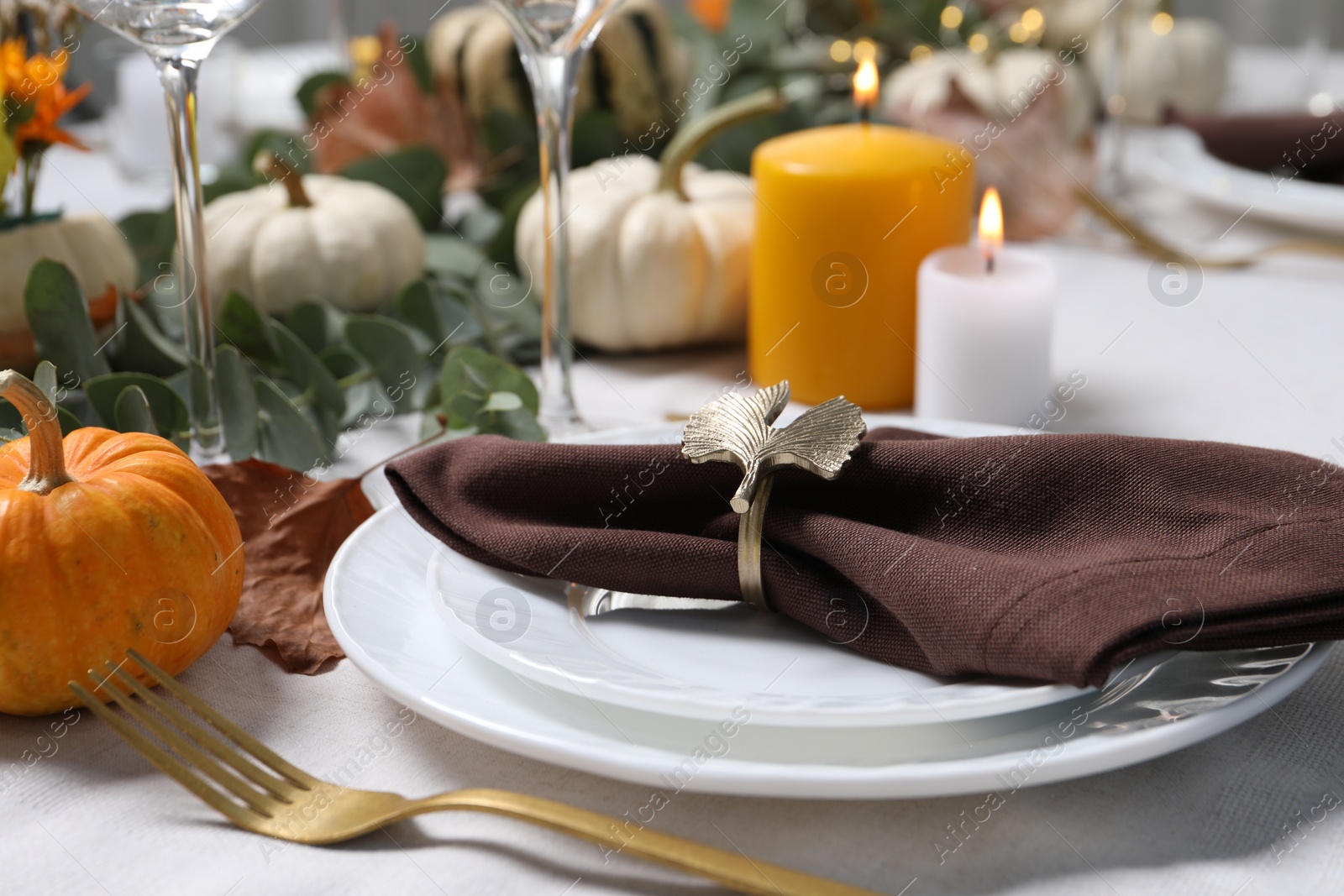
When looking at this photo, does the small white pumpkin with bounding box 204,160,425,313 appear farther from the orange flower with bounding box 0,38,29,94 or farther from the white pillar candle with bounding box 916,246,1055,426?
the white pillar candle with bounding box 916,246,1055,426

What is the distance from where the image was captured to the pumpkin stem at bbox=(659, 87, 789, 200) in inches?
29.5

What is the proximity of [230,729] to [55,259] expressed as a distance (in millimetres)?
363

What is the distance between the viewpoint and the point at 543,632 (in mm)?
428

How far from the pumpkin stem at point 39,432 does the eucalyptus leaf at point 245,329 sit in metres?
0.26

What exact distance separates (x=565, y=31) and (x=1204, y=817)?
1.47 feet

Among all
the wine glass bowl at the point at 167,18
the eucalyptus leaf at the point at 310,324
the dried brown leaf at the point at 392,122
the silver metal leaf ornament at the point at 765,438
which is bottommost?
the eucalyptus leaf at the point at 310,324

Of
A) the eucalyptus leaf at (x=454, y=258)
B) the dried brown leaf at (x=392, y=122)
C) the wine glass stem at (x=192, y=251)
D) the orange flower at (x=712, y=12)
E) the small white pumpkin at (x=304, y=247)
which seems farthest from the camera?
the orange flower at (x=712, y=12)

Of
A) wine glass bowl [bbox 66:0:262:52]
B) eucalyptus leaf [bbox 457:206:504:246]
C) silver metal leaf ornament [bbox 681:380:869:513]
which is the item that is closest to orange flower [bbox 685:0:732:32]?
eucalyptus leaf [bbox 457:206:504:246]

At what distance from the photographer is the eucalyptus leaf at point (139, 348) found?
2.27ft

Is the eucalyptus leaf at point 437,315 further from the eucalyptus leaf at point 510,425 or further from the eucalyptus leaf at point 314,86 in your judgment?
the eucalyptus leaf at point 314,86

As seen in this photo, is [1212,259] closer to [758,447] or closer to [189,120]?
[758,447]

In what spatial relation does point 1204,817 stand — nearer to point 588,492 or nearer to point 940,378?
point 588,492

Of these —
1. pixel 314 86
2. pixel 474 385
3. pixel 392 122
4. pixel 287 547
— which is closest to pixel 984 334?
pixel 474 385

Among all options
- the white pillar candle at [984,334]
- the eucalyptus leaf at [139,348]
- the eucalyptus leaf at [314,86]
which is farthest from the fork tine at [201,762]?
the eucalyptus leaf at [314,86]
